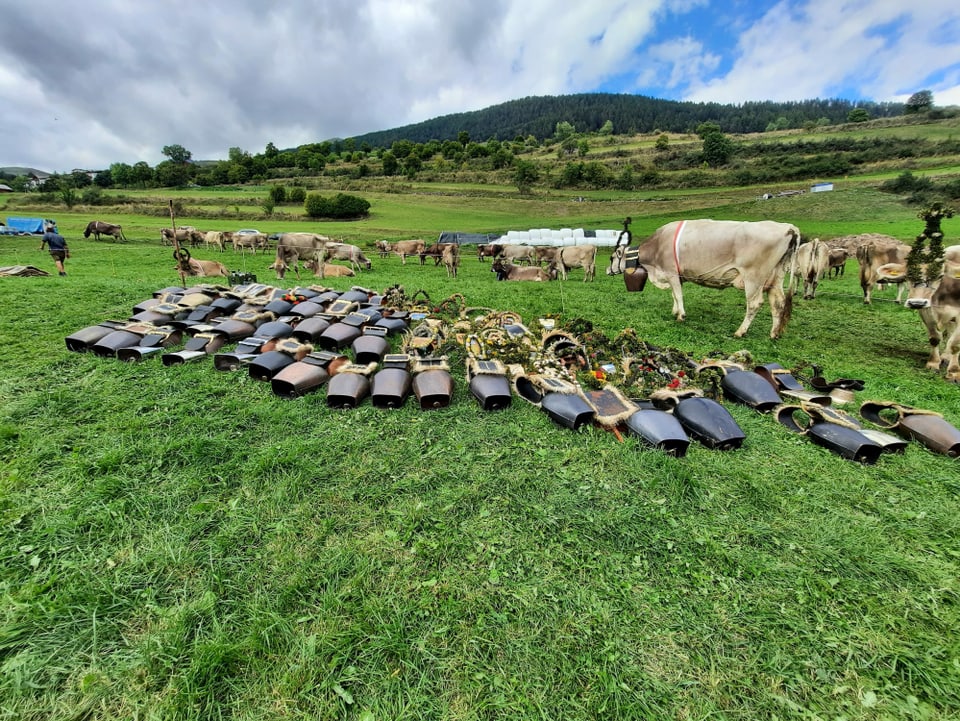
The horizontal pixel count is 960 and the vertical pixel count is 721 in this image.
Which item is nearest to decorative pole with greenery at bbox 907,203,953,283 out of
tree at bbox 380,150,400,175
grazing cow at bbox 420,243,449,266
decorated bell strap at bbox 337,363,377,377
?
decorated bell strap at bbox 337,363,377,377

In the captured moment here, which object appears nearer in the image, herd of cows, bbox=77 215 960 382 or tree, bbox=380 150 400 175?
herd of cows, bbox=77 215 960 382

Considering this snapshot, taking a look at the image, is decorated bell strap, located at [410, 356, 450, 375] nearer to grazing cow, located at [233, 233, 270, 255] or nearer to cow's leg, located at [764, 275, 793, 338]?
cow's leg, located at [764, 275, 793, 338]

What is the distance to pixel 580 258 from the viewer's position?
21781mm

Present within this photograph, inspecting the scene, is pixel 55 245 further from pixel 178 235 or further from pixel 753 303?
pixel 753 303

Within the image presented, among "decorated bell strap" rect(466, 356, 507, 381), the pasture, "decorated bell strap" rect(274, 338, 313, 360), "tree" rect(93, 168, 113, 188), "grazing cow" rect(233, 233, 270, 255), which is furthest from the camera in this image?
"tree" rect(93, 168, 113, 188)

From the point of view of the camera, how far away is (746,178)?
5741cm

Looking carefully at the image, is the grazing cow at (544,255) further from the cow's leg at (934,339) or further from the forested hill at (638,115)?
the forested hill at (638,115)

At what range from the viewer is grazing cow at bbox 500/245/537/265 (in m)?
25.8

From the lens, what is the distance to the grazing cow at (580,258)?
20844 millimetres

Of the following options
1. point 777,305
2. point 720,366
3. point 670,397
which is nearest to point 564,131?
point 777,305

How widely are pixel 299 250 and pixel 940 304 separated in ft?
75.3

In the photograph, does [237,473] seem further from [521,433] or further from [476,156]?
[476,156]

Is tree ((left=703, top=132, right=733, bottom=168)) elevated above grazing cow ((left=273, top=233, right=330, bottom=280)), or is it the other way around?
tree ((left=703, top=132, right=733, bottom=168))

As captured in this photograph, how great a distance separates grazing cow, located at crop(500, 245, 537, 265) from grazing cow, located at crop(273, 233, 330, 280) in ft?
38.2
